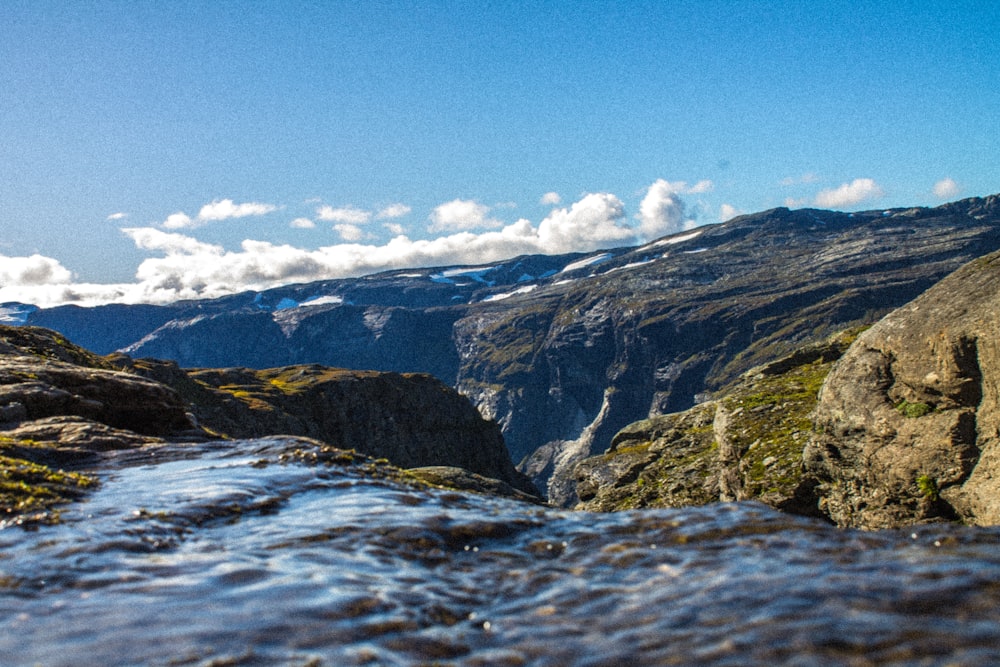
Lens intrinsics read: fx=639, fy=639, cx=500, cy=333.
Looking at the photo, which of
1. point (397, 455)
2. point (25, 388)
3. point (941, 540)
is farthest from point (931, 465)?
point (397, 455)

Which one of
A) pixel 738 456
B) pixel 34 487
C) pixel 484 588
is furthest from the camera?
pixel 738 456

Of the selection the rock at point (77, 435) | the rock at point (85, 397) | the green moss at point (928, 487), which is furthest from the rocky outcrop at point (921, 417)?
the rock at point (85, 397)

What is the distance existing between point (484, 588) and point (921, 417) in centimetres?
1179

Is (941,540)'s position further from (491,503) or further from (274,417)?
(274,417)

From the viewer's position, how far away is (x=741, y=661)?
6.44m

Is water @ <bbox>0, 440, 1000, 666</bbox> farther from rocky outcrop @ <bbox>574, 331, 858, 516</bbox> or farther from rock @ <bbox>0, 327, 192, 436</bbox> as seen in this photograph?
rock @ <bbox>0, 327, 192, 436</bbox>

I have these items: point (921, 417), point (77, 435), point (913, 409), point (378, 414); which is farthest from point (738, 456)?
point (378, 414)

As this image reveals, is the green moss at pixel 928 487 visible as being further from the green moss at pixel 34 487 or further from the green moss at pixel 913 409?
the green moss at pixel 34 487

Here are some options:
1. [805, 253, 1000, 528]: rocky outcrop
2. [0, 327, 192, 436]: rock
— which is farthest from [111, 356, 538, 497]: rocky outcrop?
[805, 253, 1000, 528]: rocky outcrop

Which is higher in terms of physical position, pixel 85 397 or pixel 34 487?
pixel 85 397

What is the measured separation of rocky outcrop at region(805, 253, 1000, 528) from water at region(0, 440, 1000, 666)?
16.4 feet

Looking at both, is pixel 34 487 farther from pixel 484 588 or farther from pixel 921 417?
Answer: pixel 921 417

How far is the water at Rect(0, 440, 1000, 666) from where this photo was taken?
6977 millimetres

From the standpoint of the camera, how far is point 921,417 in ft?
49.4
